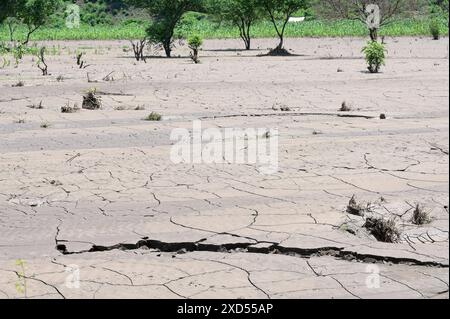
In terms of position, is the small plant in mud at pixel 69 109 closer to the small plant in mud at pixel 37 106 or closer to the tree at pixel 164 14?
the small plant in mud at pixel 37 106

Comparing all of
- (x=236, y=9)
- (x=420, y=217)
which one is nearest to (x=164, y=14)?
(x=236, y=9)

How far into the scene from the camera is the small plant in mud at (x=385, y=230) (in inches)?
243

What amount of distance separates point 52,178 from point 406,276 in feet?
16.6

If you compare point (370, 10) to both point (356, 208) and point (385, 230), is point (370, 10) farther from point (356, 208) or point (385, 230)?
point (385, 230)

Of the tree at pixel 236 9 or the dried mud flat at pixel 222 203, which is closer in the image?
the dried mud flat at pixel 222 203

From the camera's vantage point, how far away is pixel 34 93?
19.0m

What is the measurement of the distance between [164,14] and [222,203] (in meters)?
34.0

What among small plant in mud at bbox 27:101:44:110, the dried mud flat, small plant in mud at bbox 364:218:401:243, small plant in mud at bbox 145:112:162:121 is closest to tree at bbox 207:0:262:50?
small plant in mud at bbox 27:101:44:110

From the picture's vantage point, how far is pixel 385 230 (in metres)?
6.21

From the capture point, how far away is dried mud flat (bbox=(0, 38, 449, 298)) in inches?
208

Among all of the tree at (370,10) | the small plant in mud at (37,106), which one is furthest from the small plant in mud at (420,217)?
the tree at (370,10)

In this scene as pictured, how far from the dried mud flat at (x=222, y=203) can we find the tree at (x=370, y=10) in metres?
22.9

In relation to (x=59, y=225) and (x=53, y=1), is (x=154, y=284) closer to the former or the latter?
(x=59, y=225)

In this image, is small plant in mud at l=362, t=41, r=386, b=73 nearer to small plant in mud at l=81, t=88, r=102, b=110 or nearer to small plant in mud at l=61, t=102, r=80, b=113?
small plant in mud at l=81, t=88, r=102, b=110
